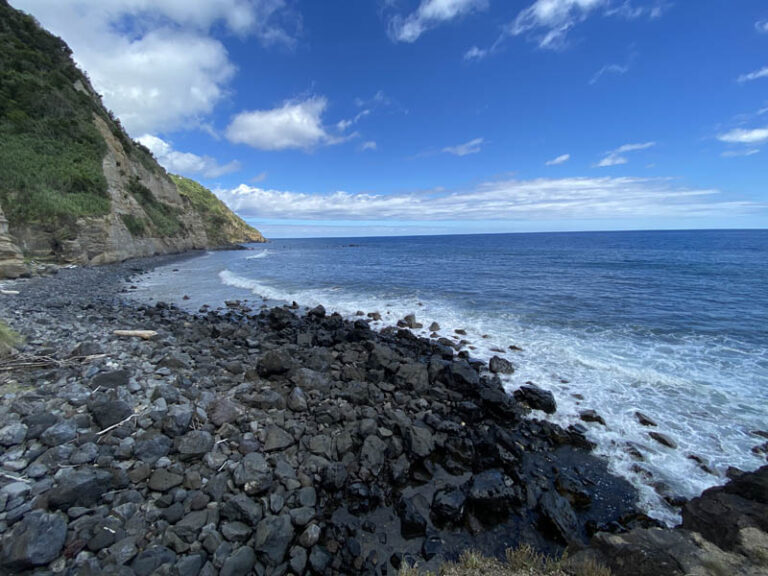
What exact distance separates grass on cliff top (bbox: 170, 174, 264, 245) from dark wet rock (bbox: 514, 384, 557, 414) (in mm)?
80970

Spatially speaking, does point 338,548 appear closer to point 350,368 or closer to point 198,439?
point 198,439

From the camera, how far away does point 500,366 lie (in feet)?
33.0

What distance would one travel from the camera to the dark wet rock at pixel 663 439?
6.61m

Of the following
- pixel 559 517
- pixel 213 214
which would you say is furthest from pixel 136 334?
pixel 213 214

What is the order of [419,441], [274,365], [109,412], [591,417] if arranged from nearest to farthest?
[109,412] < [419,441] < [591,417] < [274,365]

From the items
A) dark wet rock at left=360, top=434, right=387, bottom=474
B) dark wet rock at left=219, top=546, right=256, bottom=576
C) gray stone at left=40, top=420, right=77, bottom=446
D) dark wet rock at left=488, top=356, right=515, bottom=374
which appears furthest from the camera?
dark wet rock at left=488, top=356, right=515, bottom=374

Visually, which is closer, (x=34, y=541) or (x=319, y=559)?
(x=34, y=541)

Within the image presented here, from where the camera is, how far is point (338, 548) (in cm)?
413

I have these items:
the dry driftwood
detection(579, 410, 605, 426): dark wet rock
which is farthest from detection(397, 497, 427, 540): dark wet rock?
the dry driftwood

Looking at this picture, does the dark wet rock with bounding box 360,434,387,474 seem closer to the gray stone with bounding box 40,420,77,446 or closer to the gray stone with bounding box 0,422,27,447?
the gray stone with bounding box 40,420,77,446

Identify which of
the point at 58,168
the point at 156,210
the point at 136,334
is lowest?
the point at 136,334

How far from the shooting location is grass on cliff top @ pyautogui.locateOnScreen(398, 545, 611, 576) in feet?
11.2

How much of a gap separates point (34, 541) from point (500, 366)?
1010cm

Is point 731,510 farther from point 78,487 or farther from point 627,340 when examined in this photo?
point 627,340
